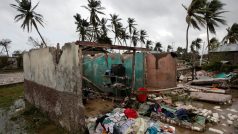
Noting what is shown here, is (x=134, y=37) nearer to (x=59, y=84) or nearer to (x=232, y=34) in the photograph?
(x=232, y=34)

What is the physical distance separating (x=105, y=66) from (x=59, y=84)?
3509 mm

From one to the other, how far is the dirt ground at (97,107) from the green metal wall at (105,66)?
2.97 feet

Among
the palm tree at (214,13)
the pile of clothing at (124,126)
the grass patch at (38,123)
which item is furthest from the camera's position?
the palm tree at (214,13)

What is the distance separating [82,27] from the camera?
925 inches

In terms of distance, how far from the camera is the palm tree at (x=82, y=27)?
23.3 meters

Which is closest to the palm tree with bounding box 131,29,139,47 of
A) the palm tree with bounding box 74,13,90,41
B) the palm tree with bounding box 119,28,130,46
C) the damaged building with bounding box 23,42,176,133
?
the palm tree with bounding box 119,28,130,46

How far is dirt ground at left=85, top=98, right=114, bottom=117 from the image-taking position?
5988 millimetres

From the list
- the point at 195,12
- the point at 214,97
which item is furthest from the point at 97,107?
the point at 195,12

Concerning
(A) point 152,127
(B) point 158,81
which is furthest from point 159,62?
(A) point 152,127

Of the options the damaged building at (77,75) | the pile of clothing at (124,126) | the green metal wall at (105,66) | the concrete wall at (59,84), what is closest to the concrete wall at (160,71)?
the damaged building at (77,75)

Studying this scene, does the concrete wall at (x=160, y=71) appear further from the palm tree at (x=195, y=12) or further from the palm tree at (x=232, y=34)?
the palm tree at (x=232, y=34)

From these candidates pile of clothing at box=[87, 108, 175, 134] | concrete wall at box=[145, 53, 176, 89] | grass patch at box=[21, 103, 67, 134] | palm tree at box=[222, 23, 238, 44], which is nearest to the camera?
pile of clothing at box=[87, 108, 175, 134]

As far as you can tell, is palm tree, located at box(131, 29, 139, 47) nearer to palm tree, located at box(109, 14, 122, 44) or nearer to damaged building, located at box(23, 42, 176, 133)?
palm tree, located at box(109, 14, 122, 44)

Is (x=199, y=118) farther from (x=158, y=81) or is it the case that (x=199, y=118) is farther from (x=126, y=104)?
(x=158, y=81)
